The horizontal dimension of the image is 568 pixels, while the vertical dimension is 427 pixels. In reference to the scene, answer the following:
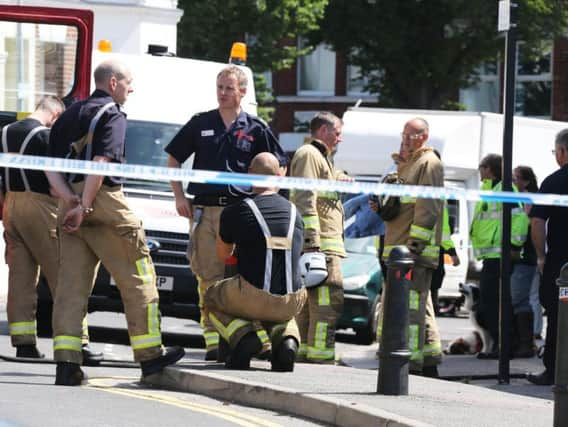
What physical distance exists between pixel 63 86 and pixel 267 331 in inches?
192

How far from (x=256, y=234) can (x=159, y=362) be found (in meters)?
1.08

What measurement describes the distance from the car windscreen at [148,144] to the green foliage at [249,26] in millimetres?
19890

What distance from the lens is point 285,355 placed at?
10.2 m

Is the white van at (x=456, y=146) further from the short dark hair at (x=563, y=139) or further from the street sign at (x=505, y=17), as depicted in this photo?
the street sign at (x=505, y=17)

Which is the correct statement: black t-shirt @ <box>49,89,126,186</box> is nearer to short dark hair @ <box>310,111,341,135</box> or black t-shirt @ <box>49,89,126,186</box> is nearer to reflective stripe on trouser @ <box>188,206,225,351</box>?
reflective stripe on trouser @ <box>188,206,225,351</box>

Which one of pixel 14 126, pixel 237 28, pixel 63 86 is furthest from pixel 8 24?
pixel 237 28

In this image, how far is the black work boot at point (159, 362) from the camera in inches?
385

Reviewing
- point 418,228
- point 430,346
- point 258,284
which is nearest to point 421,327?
point 430,346

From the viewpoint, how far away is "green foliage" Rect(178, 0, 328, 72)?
34.1 metres

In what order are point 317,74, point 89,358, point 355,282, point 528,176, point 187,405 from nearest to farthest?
1. point 187,405
2. point 89,358
3. point 528,176
4. point 355,282
5. point 317,74

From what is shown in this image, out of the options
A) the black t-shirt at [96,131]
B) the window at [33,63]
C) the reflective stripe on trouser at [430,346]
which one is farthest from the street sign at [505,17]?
the window at [33,63]

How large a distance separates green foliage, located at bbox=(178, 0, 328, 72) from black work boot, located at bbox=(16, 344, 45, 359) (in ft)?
76.3

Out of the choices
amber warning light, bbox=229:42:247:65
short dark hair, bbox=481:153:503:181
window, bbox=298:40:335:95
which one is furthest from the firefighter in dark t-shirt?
window, bbox=298:40:335:95

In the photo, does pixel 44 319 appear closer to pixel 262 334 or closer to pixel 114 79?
pixel 262 334
